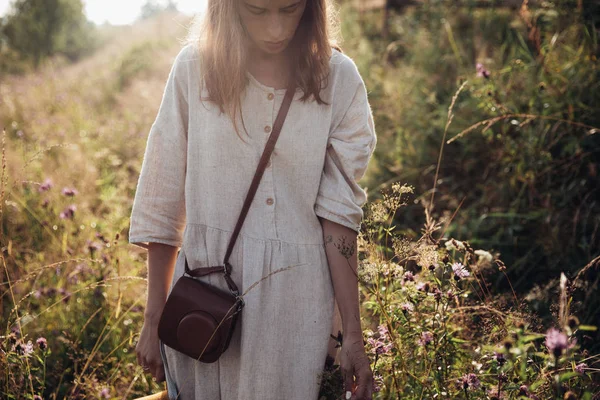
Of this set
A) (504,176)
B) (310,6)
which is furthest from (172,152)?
(504,176)

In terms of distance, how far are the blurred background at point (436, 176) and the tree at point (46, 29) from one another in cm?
952

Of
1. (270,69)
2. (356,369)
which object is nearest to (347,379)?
(356,369)

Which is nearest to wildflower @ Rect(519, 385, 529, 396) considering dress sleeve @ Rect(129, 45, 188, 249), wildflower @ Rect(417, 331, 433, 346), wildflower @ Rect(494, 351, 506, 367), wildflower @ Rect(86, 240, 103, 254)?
wildflower @ Rect(494, 351, 506, 367)

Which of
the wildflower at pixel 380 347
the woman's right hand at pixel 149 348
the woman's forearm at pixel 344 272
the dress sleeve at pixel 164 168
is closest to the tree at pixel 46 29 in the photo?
the dress sleeve at pixel 164 168

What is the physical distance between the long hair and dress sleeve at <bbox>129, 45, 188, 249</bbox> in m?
0.11

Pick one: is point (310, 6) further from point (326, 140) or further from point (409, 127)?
point (409, 127)

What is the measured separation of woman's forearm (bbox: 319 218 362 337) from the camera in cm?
167

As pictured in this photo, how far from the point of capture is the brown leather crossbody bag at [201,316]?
5.16ft

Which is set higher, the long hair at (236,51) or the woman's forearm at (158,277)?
the long hair at (236,51)

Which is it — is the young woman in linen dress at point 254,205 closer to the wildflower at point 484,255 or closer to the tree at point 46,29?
the wildflower at point 484,255

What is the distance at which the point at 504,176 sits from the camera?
12.1 feet

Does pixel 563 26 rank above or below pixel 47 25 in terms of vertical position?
below

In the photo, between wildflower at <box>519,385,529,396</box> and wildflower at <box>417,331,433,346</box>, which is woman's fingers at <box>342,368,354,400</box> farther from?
wildflower at <box>519,385,529,396</box>

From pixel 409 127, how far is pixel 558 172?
1.42 meters
